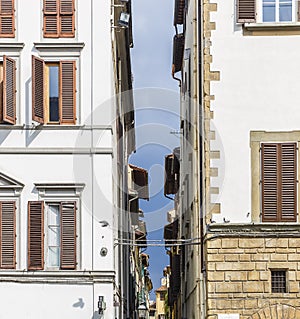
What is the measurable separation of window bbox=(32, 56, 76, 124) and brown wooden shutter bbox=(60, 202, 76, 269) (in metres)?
2.33

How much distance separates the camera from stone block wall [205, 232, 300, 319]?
23984 millimetres

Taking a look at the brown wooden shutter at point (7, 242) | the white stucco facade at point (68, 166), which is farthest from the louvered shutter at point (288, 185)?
the brown wooden shutter at point (7, 242)

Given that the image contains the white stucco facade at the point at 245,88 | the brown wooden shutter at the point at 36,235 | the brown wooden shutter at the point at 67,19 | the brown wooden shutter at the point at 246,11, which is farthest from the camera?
the brown wooden shutter at the point at 67,19

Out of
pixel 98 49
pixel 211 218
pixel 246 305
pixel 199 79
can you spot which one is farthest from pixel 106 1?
pixel 246 305

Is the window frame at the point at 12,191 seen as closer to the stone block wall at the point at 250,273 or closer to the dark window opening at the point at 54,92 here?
the dark window opening at the point at 54,92

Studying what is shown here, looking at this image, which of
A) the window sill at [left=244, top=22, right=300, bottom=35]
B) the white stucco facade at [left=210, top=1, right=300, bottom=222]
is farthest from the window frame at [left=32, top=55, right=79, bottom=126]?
the window sill at [left=244, top=22, right=300, bottom=35]

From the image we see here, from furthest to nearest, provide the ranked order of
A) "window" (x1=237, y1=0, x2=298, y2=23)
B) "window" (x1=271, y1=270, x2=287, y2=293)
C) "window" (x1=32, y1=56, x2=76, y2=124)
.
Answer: "window" (x1=32, y1=56, x2=76, y2=124), "window" (x1=237, y1=0, x2=298, y2=23), "window" (x1=271, y1=270, x2=287, y2=293)

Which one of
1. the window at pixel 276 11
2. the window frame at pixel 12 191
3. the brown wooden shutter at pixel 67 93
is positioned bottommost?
the window frame at pixel 12 191

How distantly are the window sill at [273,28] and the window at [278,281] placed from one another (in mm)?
6039

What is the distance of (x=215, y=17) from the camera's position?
2508 centimetres

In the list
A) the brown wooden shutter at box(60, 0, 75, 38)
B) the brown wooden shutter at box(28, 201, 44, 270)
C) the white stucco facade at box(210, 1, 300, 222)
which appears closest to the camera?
the white stucco facade at box(210, 1, 300, 222)

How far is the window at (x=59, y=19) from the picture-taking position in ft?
86.2

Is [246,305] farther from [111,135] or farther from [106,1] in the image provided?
[106,1]

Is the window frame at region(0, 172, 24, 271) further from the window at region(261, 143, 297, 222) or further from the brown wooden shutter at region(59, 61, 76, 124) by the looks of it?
the window at region(261, 143, 297, 222)
